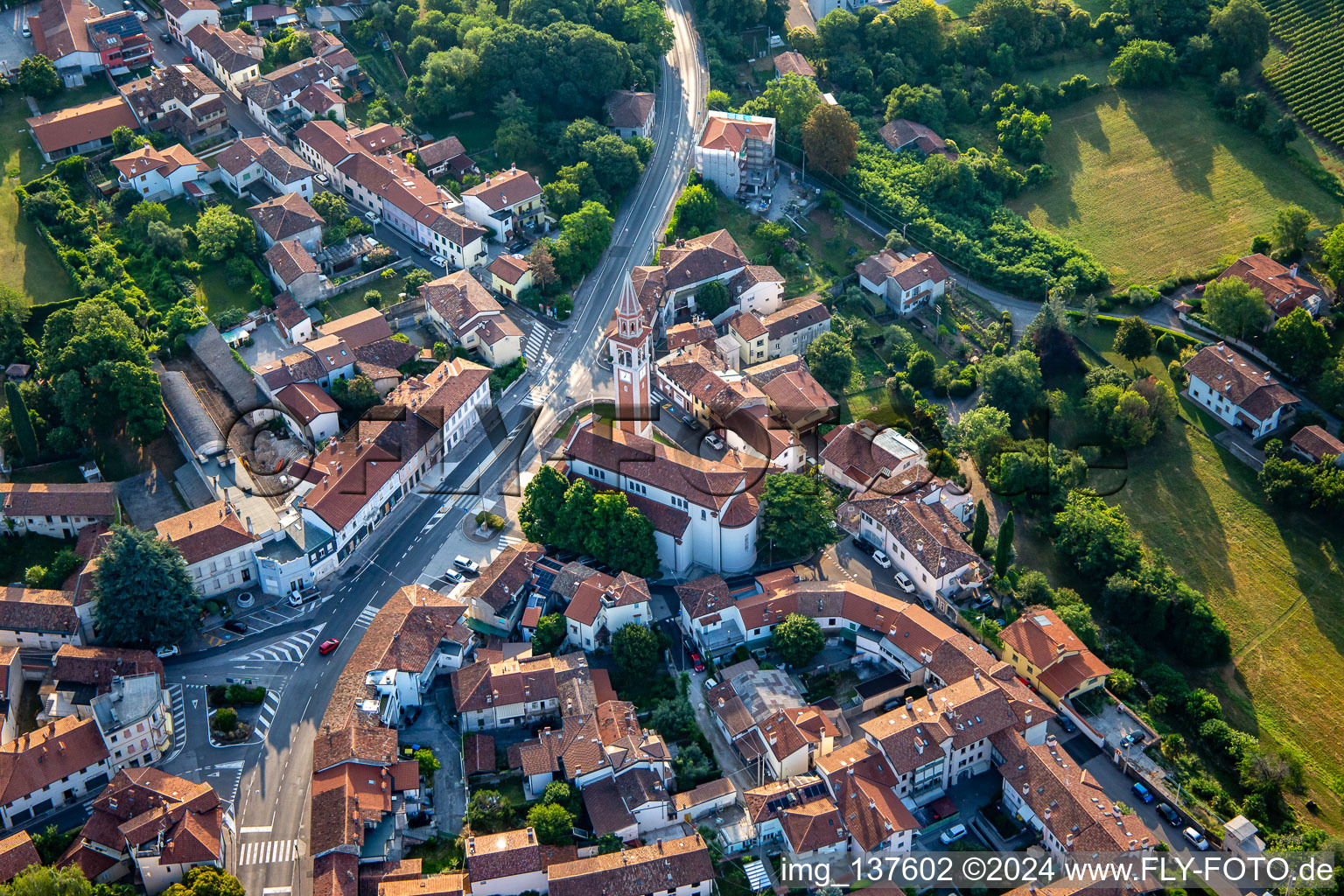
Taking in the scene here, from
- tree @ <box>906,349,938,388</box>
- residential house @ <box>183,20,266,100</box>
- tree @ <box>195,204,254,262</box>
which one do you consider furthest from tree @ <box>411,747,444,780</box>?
residential house @ <box>183,20,266,100</box>

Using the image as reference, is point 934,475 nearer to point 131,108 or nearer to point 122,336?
point 122,336

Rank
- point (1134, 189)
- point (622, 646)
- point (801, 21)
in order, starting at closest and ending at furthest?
point (622, 646) < point (1134, 189) < point (801, 21)

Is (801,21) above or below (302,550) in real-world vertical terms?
above

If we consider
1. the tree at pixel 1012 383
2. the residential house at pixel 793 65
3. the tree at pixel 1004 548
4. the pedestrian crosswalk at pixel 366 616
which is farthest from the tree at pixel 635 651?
the residential house at pixel 793 65

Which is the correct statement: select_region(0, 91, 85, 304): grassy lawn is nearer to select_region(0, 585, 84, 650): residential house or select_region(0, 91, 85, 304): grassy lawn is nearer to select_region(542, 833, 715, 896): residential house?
select_region(0, 585, 84, 650): residential house

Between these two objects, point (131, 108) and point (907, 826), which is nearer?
point (907, 826)

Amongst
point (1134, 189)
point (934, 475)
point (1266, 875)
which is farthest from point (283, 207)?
point (1266, 875)

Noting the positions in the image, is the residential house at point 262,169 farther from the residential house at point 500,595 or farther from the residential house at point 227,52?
the residential house at point 500,595
